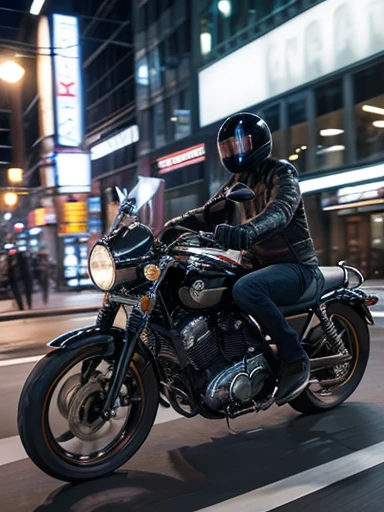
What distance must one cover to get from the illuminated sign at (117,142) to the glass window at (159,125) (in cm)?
198

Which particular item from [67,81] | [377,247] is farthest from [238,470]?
[67,81]

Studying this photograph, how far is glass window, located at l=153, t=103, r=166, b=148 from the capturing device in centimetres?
2623

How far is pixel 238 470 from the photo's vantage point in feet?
10.5

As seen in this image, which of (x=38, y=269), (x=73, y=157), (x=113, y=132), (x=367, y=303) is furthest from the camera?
(x=113, y=132)

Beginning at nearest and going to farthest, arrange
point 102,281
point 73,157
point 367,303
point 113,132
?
1. point 102,281
2. point 367,303
3. point 73,157
4. point 113,132

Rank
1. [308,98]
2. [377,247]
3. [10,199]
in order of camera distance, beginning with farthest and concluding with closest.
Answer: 1. [10,199]
2. [308,98]
3. [377,247]

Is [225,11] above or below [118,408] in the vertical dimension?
above

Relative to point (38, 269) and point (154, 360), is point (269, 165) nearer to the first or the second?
point (154, 360)

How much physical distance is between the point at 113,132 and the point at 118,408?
102 feet

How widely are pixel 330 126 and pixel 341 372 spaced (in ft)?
47.4

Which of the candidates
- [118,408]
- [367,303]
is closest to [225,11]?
[367,303]

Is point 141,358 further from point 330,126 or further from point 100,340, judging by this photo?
point 330,126

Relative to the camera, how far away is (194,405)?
3.18 m

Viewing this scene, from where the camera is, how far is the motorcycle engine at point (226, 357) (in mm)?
3213
